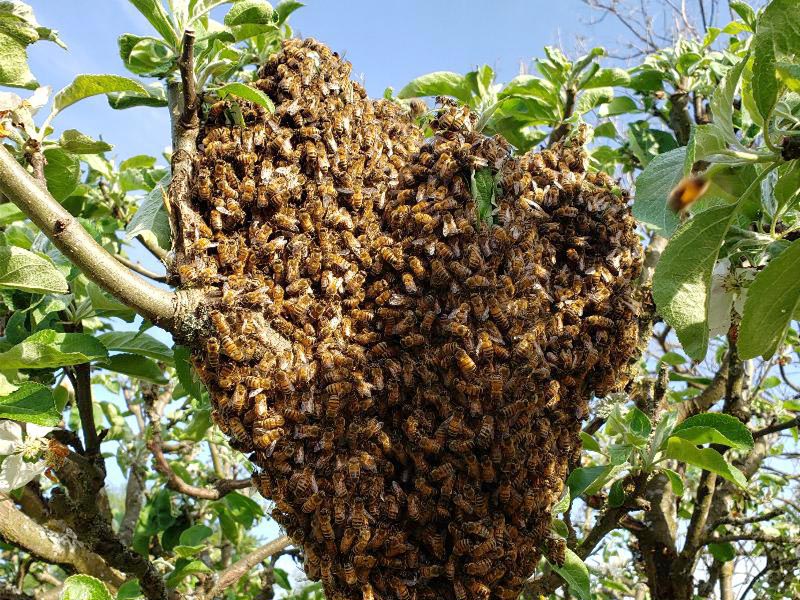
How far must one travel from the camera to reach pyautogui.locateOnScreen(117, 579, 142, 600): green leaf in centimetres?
386

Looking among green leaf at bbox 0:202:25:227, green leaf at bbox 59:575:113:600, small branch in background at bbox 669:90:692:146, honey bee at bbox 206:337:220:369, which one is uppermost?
small branch in background at bbox 669:90:692:146

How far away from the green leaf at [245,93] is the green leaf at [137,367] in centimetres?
151

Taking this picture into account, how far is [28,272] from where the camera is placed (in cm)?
292

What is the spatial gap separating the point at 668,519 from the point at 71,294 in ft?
13.1

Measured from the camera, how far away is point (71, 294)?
3.80 m

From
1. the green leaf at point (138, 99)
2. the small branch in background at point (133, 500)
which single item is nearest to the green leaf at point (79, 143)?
the green leaf at point (138, 99)

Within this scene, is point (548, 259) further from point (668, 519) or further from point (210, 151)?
point (668, 519)

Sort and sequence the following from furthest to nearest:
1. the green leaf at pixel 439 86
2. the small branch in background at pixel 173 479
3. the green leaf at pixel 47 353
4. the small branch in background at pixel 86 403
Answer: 1. the small branch in background at pixel 173 479
2. the green leaf at pixel 439 86
3. the small branch in background at pixel 86 403
4. the green leaf at pixel 47 353

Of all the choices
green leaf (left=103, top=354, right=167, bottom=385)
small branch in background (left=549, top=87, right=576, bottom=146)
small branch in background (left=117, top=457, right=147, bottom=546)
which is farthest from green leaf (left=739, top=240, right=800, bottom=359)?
small branch in background (left=117, top=457, right=147, bottom=546)

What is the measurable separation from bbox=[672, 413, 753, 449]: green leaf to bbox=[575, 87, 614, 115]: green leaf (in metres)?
1.99

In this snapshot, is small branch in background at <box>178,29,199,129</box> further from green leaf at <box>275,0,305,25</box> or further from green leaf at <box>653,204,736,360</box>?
green leaf at <box>653,204,736,360</box>

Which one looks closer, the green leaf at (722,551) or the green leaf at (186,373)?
the green leaf at (186,373)

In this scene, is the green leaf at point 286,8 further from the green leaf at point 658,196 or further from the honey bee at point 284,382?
the green leaf at point 658,196

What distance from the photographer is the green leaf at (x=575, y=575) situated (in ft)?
9.59
